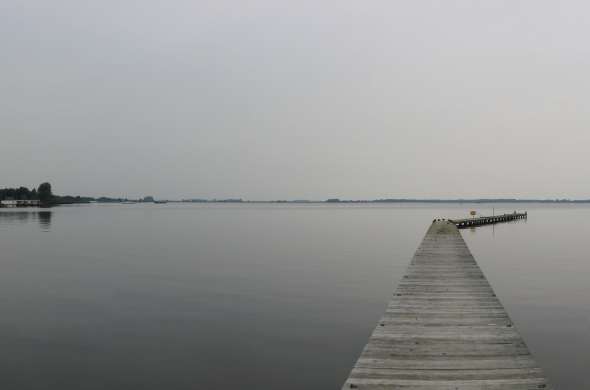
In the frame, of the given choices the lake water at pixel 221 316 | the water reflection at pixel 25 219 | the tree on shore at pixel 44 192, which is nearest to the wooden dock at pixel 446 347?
the lake water at pixel 221 316

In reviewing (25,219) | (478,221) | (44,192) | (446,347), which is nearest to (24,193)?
(44,192)

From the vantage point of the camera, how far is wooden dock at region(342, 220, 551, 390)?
6.84m

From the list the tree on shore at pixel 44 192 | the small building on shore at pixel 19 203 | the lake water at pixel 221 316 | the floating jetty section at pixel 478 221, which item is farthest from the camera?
the tree on shore at pixel 44 192

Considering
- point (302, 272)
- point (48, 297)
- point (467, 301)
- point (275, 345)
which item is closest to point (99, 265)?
point (48, 297)

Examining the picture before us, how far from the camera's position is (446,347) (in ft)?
27.5

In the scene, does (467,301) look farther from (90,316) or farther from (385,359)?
(90,316)

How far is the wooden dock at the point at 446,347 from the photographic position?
6840 millimetres

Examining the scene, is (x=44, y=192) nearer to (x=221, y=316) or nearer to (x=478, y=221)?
(x=478, y=221)

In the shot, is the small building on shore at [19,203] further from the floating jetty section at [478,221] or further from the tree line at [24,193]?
the floating jetty section at [478,221]

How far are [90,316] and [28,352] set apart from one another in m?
3.59

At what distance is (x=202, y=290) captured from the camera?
64.5ft

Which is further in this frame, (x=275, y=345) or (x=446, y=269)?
(x=446, y=269)

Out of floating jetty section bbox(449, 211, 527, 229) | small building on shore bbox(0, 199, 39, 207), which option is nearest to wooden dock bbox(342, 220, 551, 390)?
A: floating jetty section bbox(449, 211, 527, 229)

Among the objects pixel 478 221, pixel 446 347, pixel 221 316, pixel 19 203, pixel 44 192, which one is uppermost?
pixel 44 192
